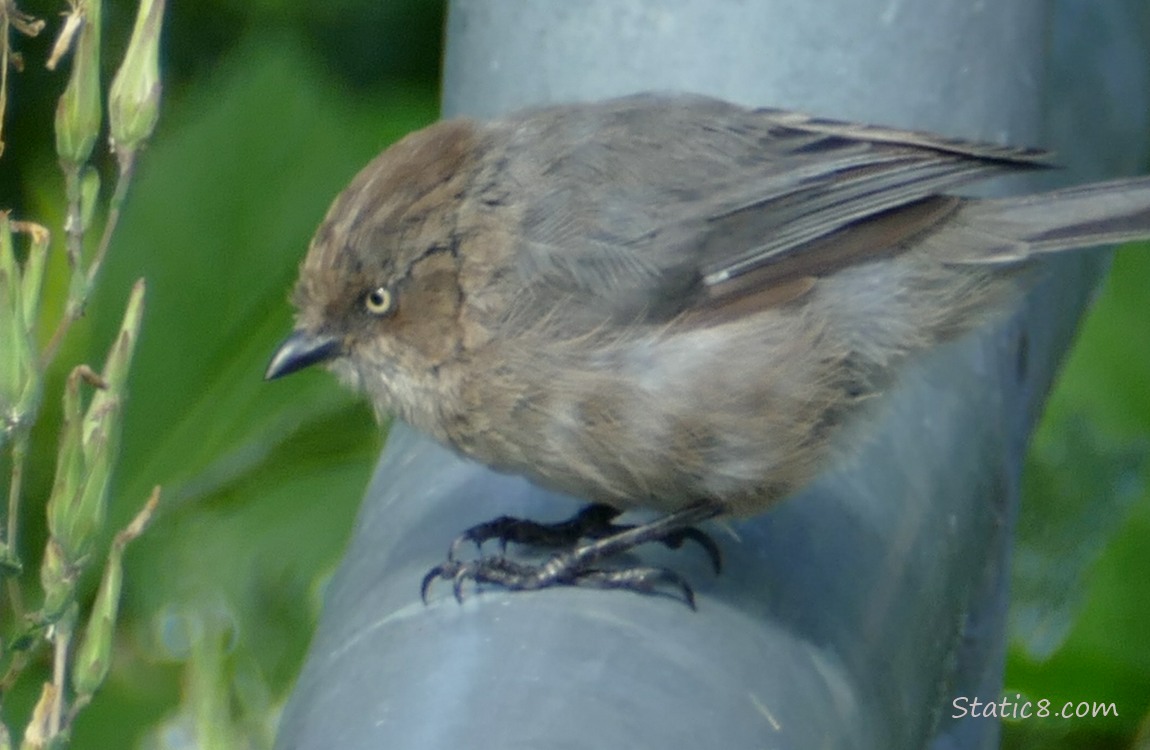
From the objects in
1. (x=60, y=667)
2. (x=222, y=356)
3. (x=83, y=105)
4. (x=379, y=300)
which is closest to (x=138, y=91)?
(x=83, y=105)

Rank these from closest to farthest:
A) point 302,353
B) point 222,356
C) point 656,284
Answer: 1. point 656,284
2. point 302,353
3. point 222,356

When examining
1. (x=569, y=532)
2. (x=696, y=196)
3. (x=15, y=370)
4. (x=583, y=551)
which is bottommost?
(x=569, y=532)

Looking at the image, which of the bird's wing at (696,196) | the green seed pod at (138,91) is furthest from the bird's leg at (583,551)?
the green seed pod at (138,91)

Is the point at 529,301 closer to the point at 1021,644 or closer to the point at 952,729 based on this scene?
the point at 952,729

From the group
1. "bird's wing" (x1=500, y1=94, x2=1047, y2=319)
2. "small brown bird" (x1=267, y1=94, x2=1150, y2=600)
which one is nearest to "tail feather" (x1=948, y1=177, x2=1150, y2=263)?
"small brown bird" (x1=267, y1=94, x2=1150, y2=600)

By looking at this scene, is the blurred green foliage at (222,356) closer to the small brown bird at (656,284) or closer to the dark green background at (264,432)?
the dark green background at (264,432)

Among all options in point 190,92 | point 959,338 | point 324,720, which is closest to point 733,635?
point 324,720

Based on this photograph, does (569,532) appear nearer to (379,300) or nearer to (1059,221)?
(379,300)
